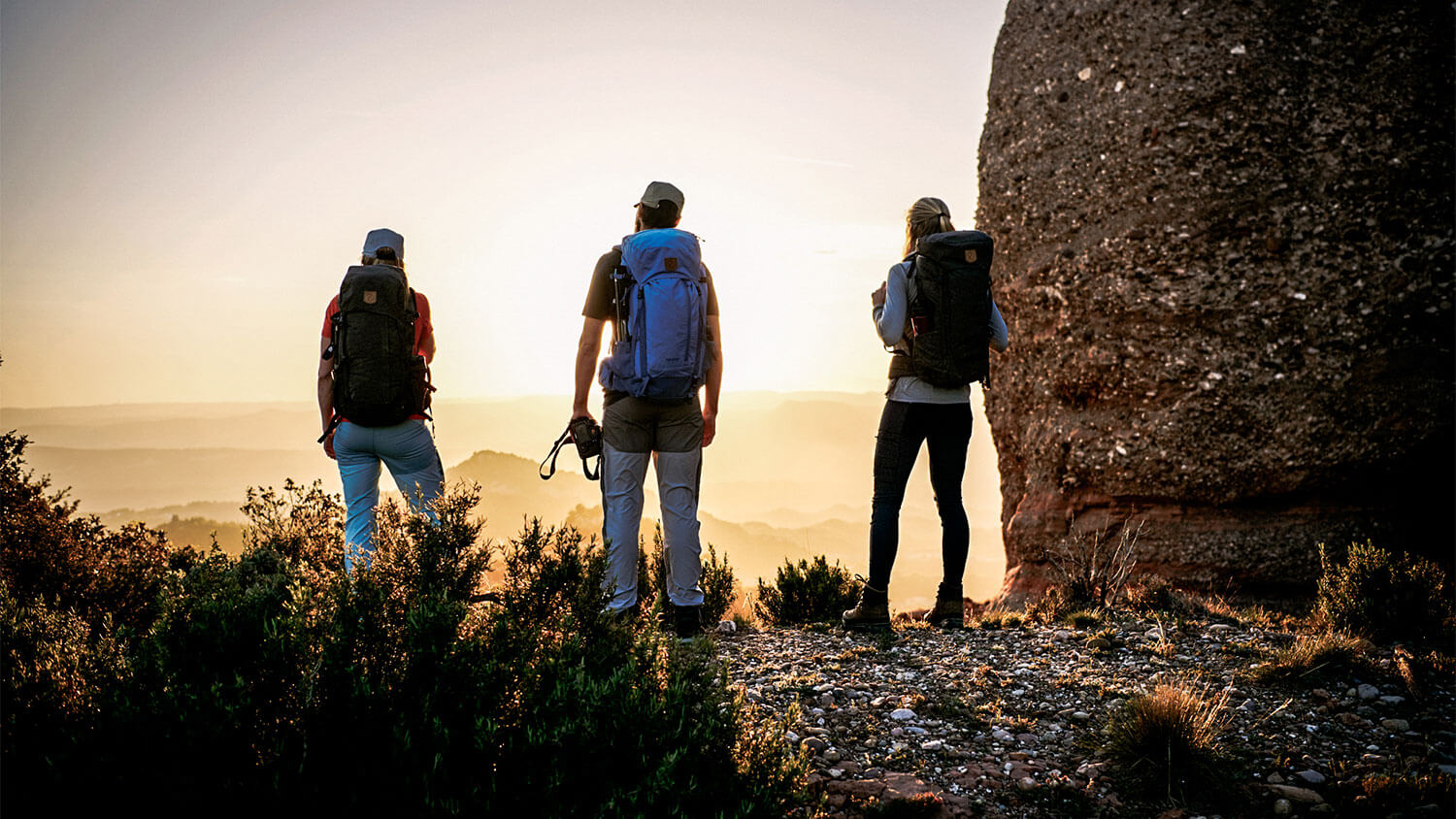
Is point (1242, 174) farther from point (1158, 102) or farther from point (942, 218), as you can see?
point (942, 218)

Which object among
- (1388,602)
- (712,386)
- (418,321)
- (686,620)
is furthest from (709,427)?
(1388,602)

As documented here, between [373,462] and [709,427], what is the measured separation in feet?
6.76

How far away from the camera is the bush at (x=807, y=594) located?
255 inches

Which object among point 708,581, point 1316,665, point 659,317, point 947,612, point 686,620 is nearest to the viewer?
point 1316,665

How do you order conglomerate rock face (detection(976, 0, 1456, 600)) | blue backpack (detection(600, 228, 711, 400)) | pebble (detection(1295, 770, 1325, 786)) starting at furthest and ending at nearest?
conglomerate rock face (detection(976, 0, 1456, 600)), blue backpack (detection(600, 228, 711, 400)), pebble (detection(1295, 770, 1325, 786))

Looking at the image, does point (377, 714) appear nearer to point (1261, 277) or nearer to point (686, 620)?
point (686, 620)

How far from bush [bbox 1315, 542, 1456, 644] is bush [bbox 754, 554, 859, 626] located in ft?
9.79

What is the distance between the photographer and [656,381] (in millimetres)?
4758

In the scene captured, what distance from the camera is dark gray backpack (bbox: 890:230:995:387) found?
510 cm

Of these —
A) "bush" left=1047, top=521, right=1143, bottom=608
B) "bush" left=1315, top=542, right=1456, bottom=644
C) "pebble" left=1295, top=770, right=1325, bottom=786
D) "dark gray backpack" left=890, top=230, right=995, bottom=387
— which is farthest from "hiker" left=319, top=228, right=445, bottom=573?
"bush" left=1315, top=542, right=1456, bottom=644

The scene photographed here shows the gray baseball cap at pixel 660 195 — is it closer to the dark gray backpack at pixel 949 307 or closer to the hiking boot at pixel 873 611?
the dark gray backpack at pixel 949 307

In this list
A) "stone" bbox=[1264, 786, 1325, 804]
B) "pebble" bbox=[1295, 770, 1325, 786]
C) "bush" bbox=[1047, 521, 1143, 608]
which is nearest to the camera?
"stone" bbox=[1264, 786, 1325, 804]

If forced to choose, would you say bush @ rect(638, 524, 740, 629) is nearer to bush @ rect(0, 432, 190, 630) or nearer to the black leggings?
the black leggings

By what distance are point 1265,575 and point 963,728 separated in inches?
167
